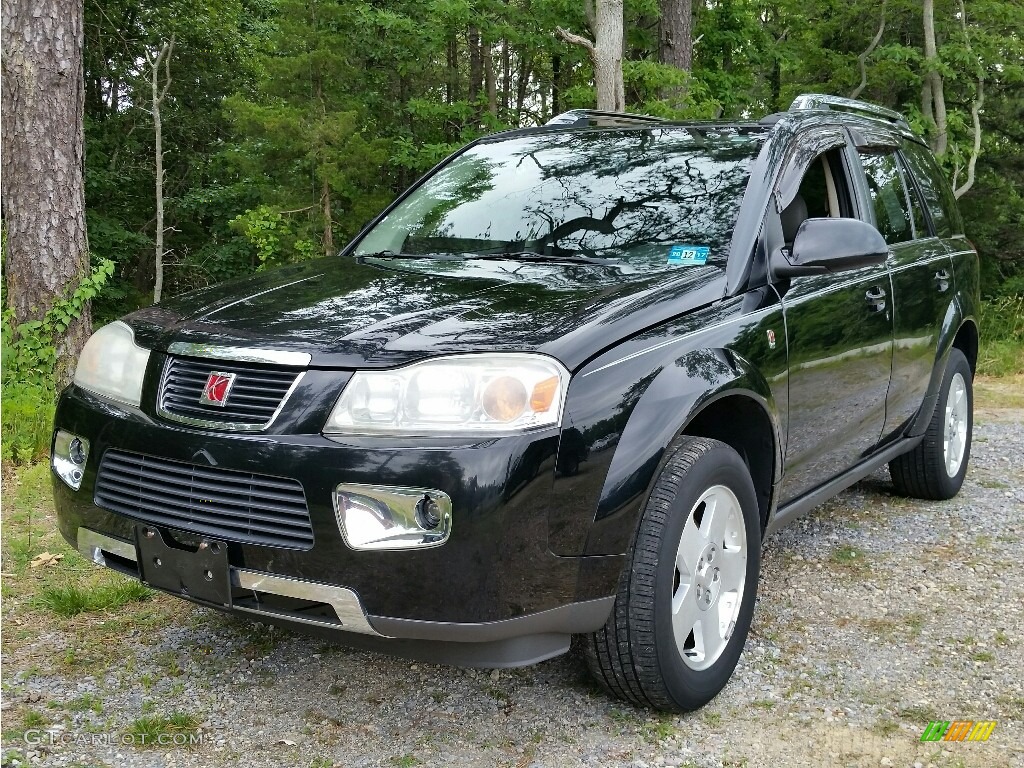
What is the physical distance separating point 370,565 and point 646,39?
1434 centimetres

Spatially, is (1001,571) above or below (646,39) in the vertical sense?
below

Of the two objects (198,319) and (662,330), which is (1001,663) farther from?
(198,319)

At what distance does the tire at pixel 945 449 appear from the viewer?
489cm

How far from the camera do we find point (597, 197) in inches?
137

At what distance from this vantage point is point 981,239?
16109 millimetres

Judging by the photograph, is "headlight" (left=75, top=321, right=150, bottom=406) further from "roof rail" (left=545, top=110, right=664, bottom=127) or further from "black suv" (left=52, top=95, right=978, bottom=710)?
"roof rail" (left=545, top=110, right=664, bottom=127)

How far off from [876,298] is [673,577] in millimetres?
1782

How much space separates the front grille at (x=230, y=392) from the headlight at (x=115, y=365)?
0.50ft

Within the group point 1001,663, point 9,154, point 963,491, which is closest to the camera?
point 1001,663

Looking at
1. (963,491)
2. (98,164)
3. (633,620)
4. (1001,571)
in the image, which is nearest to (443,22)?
(98,164)

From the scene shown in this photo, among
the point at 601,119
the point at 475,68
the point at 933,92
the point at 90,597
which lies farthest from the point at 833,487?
the point at 475,68

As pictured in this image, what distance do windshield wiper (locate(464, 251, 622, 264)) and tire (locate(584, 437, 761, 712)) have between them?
75 centimetres

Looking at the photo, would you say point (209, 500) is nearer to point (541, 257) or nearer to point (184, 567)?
point (184, 567)

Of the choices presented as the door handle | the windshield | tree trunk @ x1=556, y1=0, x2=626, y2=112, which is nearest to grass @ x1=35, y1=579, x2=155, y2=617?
the windshield
